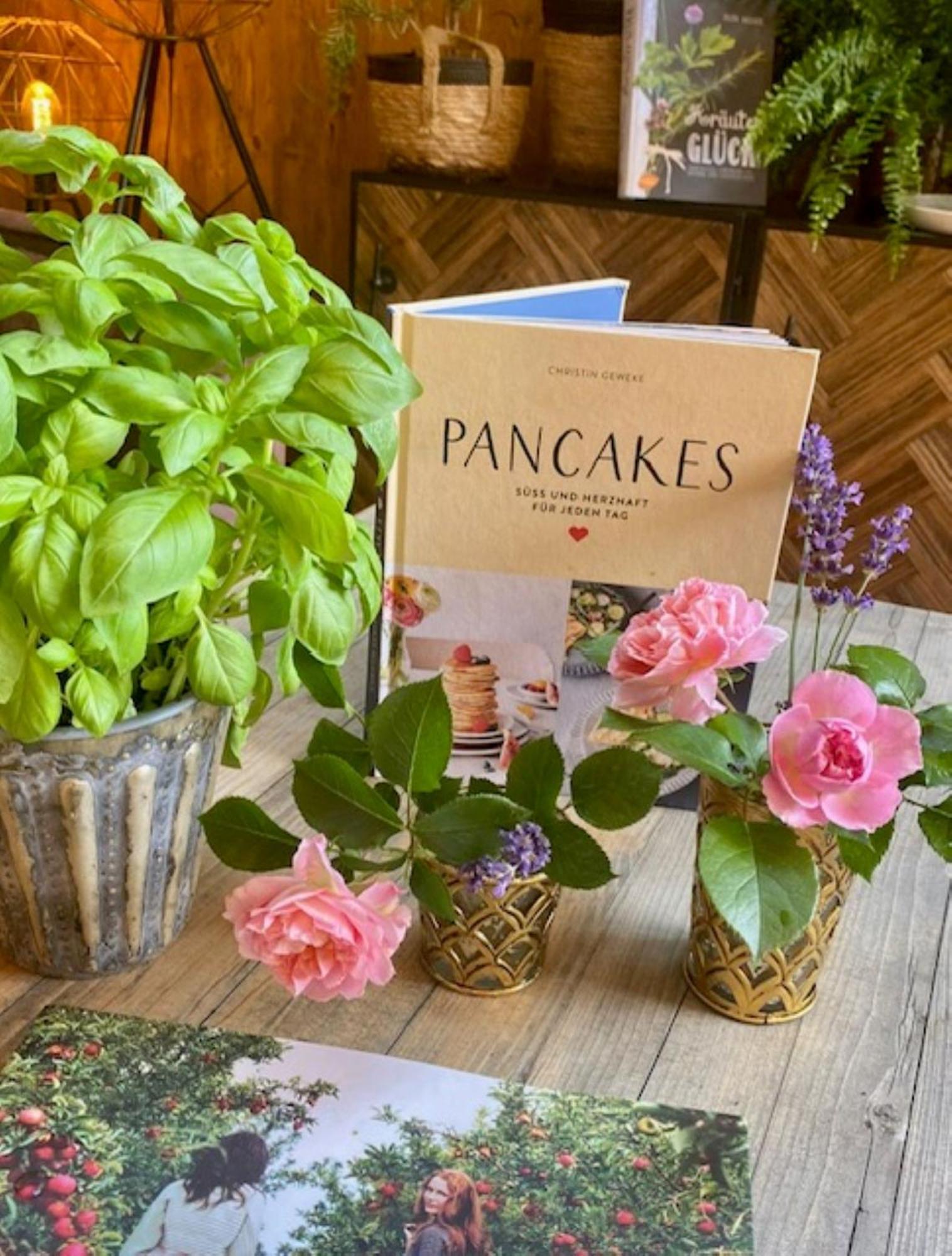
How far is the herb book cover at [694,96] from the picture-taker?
202cm

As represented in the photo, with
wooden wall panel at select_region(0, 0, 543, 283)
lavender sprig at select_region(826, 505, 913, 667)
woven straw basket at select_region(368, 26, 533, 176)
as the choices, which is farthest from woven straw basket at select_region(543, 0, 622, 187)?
lavender sprig at select_region(826, 505, 913, 667)

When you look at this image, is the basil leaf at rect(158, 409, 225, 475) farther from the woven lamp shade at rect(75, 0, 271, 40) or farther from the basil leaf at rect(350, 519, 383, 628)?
the woven lamp shade at rect(75, 0, 271, 40)

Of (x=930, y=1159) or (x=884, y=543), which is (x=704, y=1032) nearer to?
(x=930, y=1159)

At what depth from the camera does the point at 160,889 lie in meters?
0.79

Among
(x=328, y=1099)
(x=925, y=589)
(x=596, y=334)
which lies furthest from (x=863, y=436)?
(x=328, y=1099)

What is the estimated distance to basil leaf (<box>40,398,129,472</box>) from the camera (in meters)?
0.65

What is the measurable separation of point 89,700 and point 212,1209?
24 cm

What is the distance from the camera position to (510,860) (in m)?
0.74

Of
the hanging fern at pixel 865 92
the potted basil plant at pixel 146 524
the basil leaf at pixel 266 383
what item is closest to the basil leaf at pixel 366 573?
the potted basil plant at pixel 146 524

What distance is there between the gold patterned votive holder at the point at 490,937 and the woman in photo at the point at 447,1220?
0.50ft

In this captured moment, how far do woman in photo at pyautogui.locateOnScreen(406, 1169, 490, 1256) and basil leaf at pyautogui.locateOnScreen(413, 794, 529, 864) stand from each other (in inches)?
6.3

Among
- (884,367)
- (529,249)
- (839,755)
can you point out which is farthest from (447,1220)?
(529,249)

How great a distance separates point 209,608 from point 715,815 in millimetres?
292

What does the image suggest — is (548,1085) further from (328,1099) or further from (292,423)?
(292,423)
